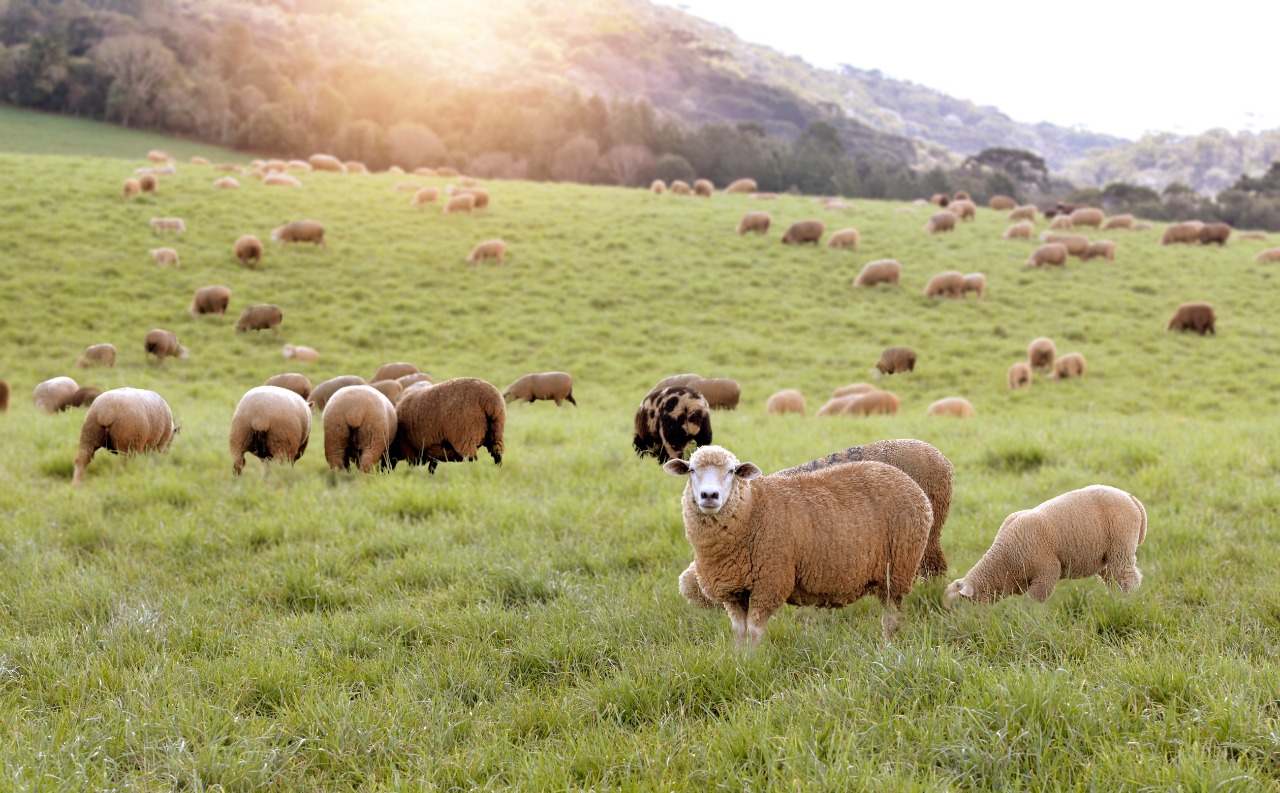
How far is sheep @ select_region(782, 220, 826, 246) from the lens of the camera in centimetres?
2977

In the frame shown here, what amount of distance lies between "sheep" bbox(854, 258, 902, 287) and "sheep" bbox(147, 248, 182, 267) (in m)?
20.8

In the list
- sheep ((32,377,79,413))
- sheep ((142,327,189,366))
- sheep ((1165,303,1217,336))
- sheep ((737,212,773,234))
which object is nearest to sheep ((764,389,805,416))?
sheep ((32,377,79,413))

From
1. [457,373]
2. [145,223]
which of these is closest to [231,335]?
[457,373]

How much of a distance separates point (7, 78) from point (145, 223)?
136ft

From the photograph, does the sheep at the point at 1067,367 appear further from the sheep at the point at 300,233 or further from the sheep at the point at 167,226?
the sheep at the point at 167,226

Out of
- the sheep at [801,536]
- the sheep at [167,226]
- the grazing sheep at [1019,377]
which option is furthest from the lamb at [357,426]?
the sheep at [167,226]

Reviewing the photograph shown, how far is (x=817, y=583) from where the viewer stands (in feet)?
13.3

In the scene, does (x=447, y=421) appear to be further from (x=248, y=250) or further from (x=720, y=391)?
(x=248, y=250)

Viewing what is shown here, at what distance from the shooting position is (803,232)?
29797 mm

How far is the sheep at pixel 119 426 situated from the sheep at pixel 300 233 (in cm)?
1886

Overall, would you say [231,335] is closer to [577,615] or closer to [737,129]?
[577,615]

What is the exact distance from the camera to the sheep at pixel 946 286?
2430cm

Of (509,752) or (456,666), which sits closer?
(509,752)

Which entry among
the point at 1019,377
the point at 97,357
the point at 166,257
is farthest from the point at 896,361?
the point at 166,257
